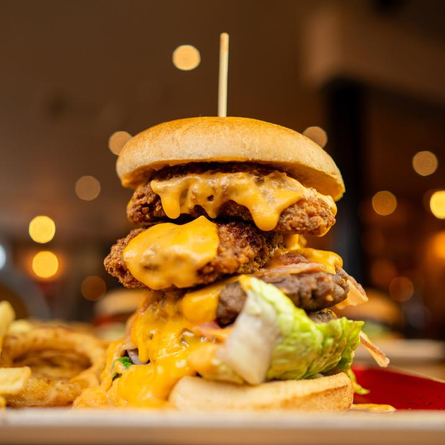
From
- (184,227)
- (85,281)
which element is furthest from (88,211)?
(184,227)

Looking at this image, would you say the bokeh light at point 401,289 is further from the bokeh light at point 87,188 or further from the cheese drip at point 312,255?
the cheese drip at point 312,255

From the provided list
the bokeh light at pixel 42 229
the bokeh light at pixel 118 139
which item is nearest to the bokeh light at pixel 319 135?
the bokeh light at pixel 118 139

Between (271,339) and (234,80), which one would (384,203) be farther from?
(271,339)

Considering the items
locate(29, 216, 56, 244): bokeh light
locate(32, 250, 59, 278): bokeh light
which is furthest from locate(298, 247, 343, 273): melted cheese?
locate(32, 250, 59, 278): bokeh light

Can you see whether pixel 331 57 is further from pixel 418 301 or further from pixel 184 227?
pixel 418 301

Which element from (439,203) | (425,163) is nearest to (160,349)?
(425,163)

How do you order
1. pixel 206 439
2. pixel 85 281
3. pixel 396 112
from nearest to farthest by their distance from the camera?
pixel 206 439 < pixel 396 112 < pixel 85 281
